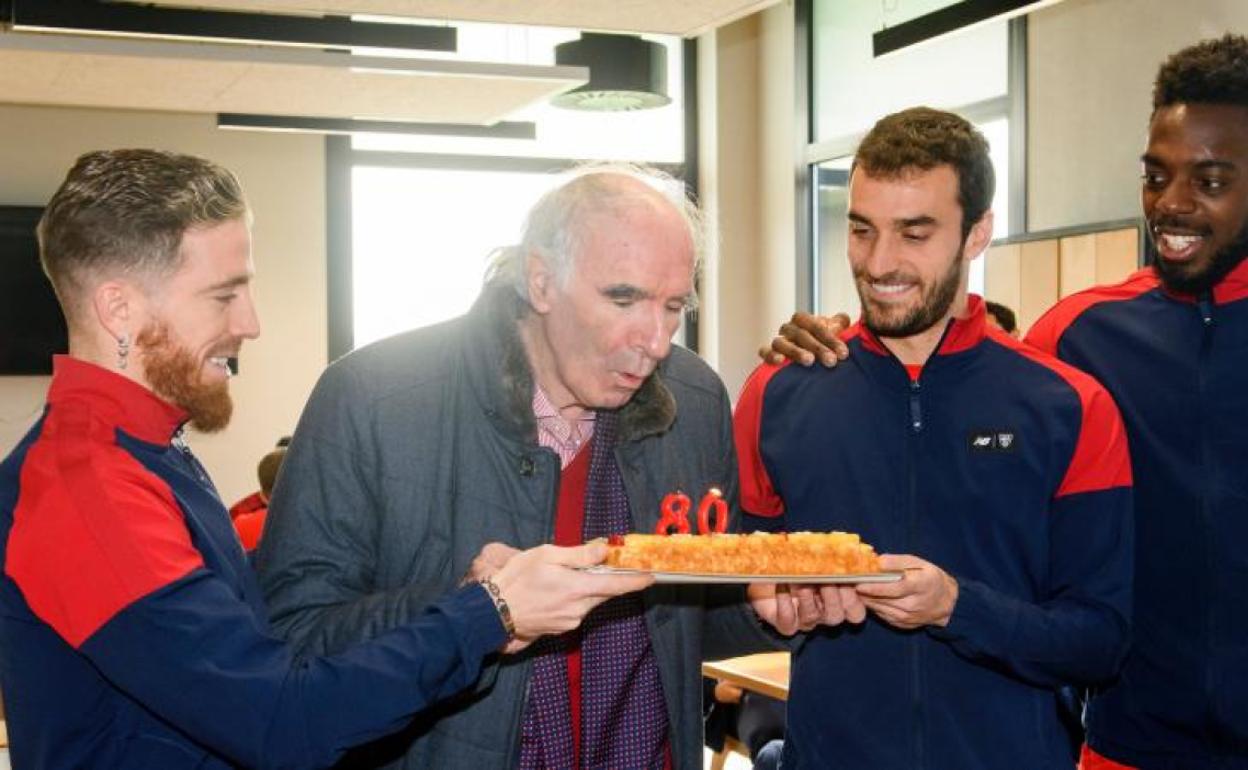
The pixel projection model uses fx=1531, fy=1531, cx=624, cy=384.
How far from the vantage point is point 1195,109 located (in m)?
2.54

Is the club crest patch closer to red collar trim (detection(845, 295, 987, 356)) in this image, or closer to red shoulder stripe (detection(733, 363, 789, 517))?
red collar trim (detection(845, 295, 987, 356))

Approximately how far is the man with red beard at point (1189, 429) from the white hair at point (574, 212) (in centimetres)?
40

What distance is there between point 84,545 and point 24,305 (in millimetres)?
7998

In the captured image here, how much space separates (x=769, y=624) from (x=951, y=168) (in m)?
0.79

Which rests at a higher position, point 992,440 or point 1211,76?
point 1211,76

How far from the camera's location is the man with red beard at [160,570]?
179 cm

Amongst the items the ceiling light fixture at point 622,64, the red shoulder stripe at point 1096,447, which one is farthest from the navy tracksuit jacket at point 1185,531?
the ceiling light fixture at point 622,64

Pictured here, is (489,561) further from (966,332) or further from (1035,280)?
(1035,280)

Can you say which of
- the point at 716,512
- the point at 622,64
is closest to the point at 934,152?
the point at 716,512

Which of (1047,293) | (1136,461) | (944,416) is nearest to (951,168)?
(944,416)

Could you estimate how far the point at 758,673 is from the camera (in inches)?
197

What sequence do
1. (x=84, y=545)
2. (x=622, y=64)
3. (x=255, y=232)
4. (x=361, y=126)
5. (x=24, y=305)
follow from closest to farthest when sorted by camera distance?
(x=84, y=545), (x=622, y=64), (x=361, y=126), (x=24, y=305), (x=255, y=232)

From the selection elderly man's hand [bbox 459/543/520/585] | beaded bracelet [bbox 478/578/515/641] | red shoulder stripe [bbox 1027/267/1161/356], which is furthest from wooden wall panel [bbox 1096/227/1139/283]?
beaded bracelet [bbox 478/578/515/641]

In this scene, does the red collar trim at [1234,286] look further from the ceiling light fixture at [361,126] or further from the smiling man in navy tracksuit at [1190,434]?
the ceiling light fixture at [361,126]
